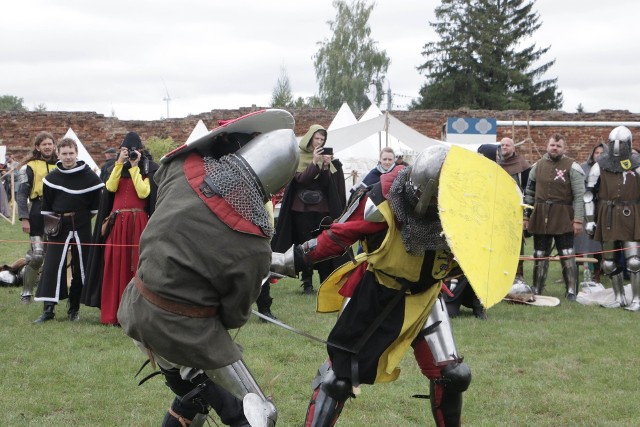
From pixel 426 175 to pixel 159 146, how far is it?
53.4 feet

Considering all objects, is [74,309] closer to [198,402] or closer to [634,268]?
[198,402]

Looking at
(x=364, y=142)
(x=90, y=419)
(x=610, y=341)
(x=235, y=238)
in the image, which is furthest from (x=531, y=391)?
(x=364, y=142)

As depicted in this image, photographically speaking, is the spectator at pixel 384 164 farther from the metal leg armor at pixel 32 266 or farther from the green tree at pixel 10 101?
the green tree at pixel 10 101

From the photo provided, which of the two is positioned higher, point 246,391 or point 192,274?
point 192,274

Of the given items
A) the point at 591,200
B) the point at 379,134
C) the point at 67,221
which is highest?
the point at 379,134

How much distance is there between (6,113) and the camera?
2084 centimetres

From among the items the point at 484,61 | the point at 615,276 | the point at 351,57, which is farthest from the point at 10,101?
the point at 615,276

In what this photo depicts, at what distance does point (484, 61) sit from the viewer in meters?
36.4

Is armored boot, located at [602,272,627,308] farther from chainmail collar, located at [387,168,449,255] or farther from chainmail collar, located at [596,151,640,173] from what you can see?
chainmail collar, located at [387,168,449,255]

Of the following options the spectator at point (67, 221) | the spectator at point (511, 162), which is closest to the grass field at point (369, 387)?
the spectator at point (67, 221)

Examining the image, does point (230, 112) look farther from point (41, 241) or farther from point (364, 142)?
point (41, 241)

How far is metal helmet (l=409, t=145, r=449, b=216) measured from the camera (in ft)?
10.7

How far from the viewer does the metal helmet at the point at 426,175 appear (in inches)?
128

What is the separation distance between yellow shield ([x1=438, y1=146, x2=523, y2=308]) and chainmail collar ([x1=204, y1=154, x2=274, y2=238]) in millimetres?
691
